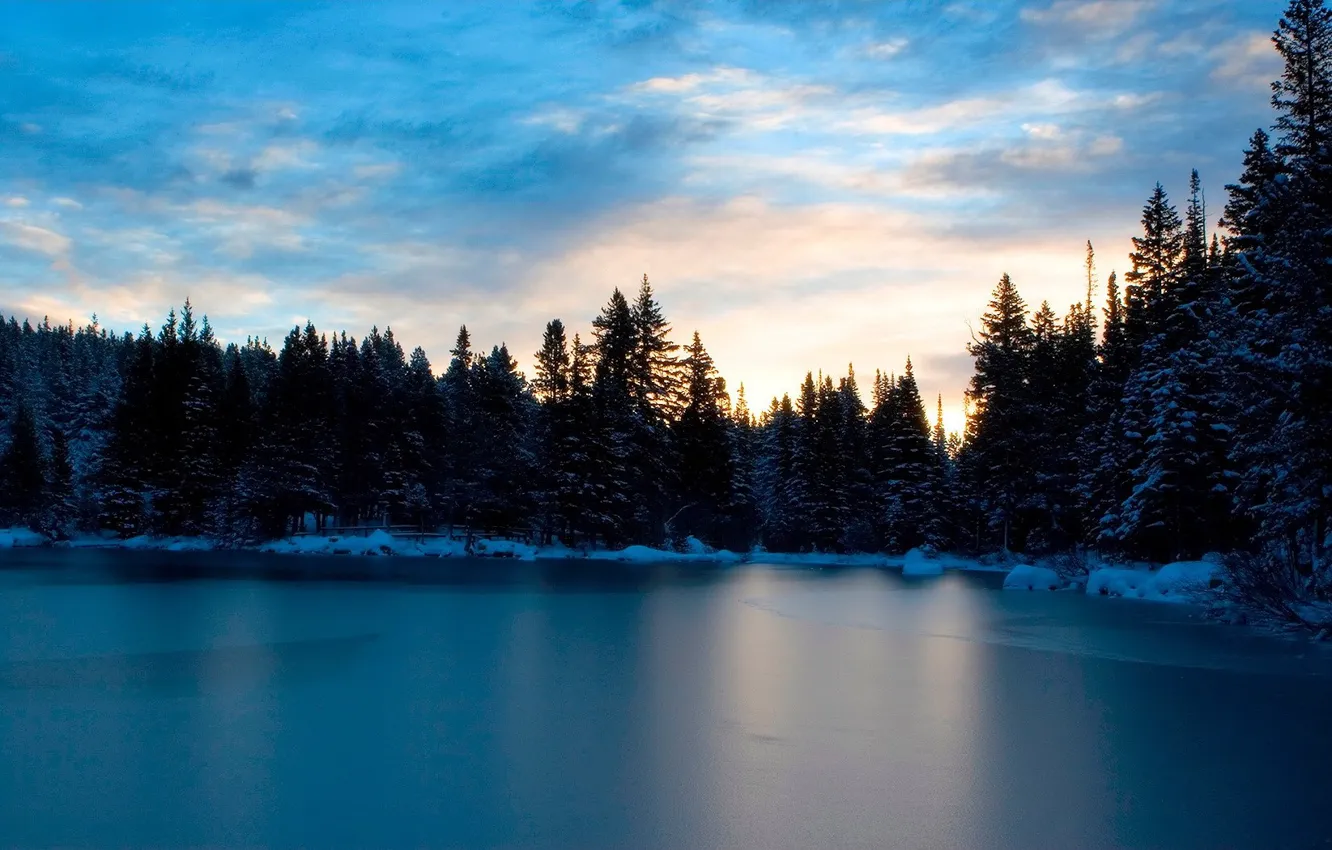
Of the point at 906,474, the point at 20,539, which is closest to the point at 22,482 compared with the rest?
the point at 20,539

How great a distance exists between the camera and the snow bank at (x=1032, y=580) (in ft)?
109

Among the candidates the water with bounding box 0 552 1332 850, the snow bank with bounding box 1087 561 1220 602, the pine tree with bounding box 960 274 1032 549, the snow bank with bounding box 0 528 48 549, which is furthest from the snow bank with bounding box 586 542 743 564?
the snow bank with bounding box 0 528 48 549

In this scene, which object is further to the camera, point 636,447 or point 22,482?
point 22,482

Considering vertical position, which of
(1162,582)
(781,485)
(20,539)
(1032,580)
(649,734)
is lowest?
(1032,580)

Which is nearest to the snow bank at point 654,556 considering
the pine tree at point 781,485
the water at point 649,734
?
the pine tree at point 781,485

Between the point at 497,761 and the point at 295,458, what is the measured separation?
5573 cm

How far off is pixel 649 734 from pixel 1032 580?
91.2 ft

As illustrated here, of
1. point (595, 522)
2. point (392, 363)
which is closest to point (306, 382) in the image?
point (392, 363)

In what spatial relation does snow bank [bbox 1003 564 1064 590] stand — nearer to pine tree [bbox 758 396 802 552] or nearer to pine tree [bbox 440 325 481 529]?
pine tree [bbox 758 396 802 552]

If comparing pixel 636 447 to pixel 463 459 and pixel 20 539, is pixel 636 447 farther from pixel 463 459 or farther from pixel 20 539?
pixel 20 539

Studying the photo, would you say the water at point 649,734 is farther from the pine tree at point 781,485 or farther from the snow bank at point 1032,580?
the pine tree at point 781,485

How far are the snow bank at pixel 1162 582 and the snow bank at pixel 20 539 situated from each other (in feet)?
203

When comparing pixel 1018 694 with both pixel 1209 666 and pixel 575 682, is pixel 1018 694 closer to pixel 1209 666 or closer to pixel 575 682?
pixel 1209 666

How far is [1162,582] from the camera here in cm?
2750
